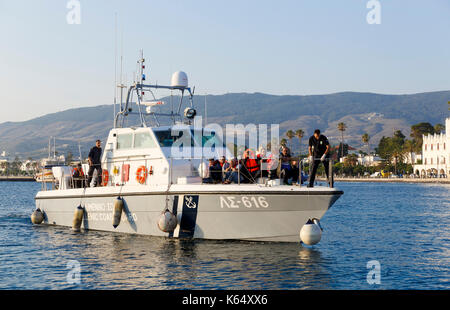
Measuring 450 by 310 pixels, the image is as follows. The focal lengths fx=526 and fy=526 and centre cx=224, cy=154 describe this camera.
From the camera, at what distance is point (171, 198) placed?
13648 mm

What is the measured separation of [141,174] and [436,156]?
113037mm

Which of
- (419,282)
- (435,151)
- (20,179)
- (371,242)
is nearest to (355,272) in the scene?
(419,282)

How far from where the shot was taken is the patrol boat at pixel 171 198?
12.7 metres

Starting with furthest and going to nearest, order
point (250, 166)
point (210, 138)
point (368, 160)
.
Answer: point (368, 160) → point (210, 138) → point (250, 166)

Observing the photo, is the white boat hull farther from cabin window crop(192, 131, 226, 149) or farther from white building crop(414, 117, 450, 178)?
white building crop(414, 117, 450, 178)

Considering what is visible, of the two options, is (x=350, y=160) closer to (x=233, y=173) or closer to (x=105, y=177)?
(x=105, y=177)

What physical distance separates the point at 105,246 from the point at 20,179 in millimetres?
151643

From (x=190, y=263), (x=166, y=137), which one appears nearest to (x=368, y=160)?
(x=166, y=137)

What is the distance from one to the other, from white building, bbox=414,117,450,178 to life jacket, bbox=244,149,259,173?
104m

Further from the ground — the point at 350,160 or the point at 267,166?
the point at 267,166

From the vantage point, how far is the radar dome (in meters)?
17.0

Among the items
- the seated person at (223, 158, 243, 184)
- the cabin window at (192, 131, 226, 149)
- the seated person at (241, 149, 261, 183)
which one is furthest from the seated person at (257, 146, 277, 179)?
the cabin window at (192, 131, 226, 149)

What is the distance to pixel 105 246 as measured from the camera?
14289 millimetres
